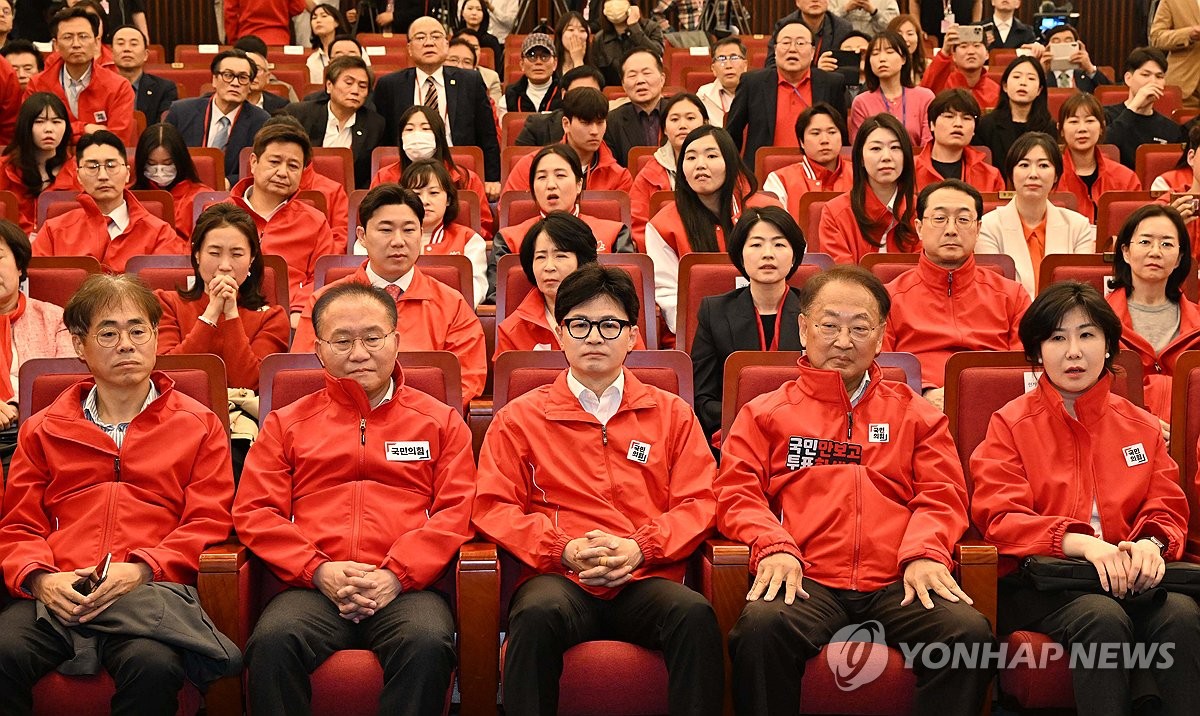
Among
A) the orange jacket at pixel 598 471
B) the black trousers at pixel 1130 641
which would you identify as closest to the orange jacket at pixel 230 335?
the orange jacket at pixel 598 471

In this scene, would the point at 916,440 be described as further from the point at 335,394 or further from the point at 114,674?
the point at 114,674

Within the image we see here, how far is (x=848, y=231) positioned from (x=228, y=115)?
265 cm

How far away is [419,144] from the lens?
4.63 m

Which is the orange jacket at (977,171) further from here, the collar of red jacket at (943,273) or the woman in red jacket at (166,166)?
the woman in red jacket at (166,166)

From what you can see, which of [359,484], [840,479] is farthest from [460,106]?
Result: [840,479]

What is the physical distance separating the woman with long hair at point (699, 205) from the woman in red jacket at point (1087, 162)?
4.73 ft

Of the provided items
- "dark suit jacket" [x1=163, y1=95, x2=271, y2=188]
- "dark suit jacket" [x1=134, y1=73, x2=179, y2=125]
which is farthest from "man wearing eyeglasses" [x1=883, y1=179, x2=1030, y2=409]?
"dark suit jacket" [x1=134, y1=73, x2=179, y2=125]

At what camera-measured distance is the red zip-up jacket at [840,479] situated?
2479 millimetres

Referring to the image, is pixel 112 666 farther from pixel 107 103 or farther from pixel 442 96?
pixel 107 103

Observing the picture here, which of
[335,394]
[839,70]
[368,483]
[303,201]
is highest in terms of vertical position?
[839,70]

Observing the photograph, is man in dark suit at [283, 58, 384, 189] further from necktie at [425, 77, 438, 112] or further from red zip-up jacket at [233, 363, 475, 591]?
red zip-up jacket at [233, 363, 475, 591]

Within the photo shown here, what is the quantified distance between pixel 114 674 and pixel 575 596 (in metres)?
0.81

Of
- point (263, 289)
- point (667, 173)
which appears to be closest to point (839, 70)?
point (667, 173)

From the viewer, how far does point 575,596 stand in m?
2.42
